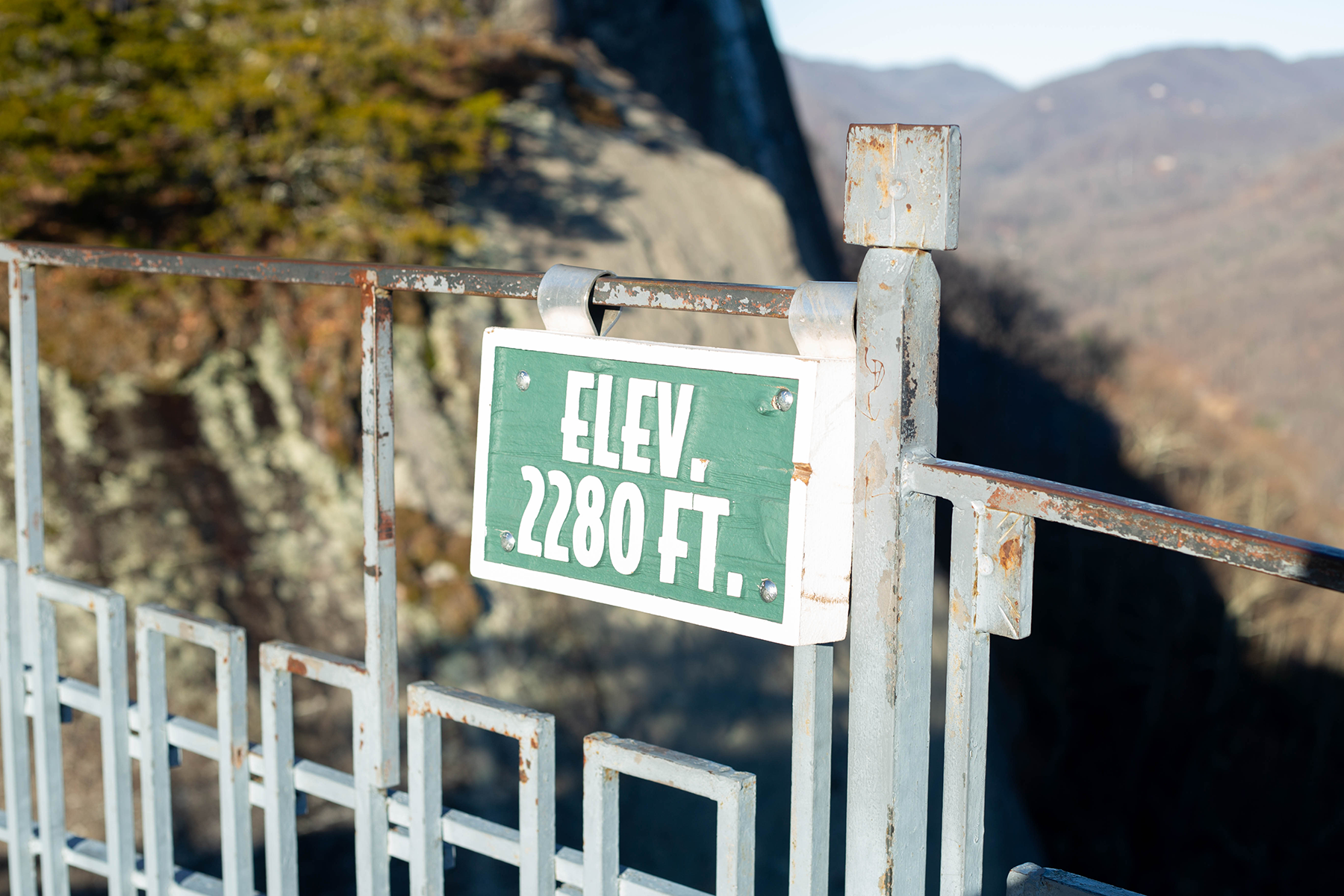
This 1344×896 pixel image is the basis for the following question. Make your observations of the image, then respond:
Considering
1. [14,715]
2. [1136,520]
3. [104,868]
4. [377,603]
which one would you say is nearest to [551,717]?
[377,603]

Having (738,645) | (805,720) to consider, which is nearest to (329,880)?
(738,645)

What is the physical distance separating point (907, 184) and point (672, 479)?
42 centimetres

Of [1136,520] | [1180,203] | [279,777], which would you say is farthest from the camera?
[1180,203]

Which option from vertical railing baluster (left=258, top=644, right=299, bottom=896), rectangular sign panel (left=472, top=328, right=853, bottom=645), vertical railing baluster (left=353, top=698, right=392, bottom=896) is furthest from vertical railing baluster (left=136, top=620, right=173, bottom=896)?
rectangular sign panel (left=472, top=328, right=853, bottom=645)

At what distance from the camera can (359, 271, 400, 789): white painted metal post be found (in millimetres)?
1646

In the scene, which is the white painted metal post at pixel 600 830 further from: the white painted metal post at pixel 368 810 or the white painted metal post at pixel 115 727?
the white painted metal post at pixel 115 727

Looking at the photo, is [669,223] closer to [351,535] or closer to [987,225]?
[351,535]

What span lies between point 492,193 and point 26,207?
10.0 feet

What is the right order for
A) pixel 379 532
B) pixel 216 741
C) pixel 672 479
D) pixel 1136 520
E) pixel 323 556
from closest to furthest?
pixel 1136 520 < pixel 672 479 < pixel 379 532 < pixel 216 741 < pixel 323 556

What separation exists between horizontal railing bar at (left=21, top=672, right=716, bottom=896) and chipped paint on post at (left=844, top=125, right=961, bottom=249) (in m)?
0.84

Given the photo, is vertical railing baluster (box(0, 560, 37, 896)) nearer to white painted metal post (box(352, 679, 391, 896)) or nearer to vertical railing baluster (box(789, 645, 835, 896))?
white painted metal post (box(352, 679, 391, 896))

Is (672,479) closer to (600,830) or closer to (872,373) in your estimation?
(872,373)

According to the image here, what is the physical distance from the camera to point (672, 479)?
1325 millimetres

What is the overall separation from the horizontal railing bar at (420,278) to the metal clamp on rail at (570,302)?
0.02 meters
